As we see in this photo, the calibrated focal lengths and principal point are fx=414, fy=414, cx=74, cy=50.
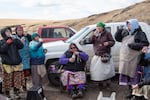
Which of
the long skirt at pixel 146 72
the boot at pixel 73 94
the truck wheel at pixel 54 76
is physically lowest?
the boot at pixel 73 94

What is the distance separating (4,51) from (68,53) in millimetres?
1579

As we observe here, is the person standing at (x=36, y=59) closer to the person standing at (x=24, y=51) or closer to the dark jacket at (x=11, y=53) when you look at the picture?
the person standing at (x=24, y=51)

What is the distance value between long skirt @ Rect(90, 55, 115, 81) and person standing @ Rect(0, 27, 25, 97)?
70.1 inches

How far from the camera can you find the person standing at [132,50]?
9.17 m

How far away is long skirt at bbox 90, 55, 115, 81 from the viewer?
10031 millimetres

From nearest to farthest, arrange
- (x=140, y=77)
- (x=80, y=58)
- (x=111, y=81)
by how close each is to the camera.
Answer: (x=140, y=77) → (x=80, y=58) → (x=111, y=81)

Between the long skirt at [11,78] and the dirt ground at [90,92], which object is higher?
the long skirt at [11,78]

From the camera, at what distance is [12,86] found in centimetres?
955

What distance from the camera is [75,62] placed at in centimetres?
991

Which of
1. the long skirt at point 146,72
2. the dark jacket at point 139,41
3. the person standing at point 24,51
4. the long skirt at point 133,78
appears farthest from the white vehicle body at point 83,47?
the long skirt at point 146,72

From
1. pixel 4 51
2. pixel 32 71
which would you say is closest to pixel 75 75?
pixel 32 71

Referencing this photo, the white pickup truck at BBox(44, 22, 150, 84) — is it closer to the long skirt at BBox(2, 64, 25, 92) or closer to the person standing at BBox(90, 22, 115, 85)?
the person standing at BBox(90, 22, 115, 85)

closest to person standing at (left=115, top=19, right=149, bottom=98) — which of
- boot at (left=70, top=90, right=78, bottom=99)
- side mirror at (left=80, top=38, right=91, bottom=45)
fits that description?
side mirror at (left=80, top=38, right=91, bottom=45)

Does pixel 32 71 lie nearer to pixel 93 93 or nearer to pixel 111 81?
pixel 93 93
